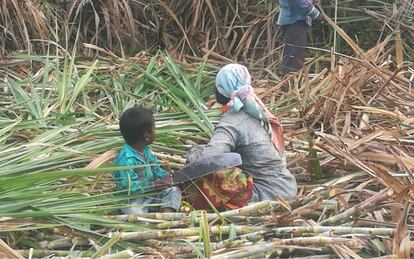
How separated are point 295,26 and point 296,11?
0.10 m

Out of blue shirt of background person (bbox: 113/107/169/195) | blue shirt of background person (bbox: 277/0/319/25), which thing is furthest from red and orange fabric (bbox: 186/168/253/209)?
blue shirt of background person (bbox: 277/0/319/25)

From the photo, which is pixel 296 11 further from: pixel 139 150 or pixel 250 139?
pixel 139 150

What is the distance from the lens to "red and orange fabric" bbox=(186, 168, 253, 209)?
296cm

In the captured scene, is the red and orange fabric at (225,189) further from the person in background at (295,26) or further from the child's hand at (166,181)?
the person in background at (295,26)

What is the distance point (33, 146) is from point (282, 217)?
116 cm

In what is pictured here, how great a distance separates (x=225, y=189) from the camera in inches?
116

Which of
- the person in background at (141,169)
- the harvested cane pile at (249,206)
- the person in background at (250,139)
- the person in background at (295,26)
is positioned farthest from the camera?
the person in background at (295,26)

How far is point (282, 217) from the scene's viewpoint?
2633 mm

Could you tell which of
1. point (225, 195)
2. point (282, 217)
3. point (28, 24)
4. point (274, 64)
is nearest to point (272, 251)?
point (282, 217)

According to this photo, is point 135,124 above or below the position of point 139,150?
above

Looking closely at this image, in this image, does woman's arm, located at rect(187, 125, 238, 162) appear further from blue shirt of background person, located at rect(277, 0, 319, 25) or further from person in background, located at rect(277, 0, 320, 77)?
blue shirt of background person, located at rect(277, 0, 319, 25)

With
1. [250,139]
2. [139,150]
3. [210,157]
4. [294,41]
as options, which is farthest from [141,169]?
[294,41]

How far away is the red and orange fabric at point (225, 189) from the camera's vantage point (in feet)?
9.70

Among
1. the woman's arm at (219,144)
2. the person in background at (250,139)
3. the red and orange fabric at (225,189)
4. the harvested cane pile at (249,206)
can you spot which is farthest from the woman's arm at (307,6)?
the red and orange fabric at (225,189)
